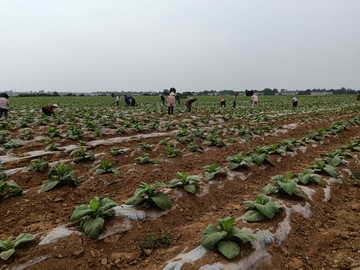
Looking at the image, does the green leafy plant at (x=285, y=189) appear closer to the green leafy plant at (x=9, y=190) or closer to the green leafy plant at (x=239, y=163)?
the green leafy plant at (x=239, y=163)

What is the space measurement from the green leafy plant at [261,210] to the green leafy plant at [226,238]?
60 cm

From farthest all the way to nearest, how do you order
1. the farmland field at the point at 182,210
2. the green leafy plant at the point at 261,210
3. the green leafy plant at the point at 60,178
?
the green leafy plant at the point at 60,178, the green leafy plant at the point at 261,210, the farmland field at the point at 182,210

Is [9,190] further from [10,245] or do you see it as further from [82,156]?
[82,156]

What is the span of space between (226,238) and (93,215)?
1.80 m

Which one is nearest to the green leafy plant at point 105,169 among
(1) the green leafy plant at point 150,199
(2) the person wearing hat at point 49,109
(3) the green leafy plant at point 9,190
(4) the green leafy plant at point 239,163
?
(3) the green leafy plant at point 9,190

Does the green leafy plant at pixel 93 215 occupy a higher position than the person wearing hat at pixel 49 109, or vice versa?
the person wearing hat at pixel 49 109

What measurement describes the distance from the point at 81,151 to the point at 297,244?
18.1ft

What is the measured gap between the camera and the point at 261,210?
163 inches

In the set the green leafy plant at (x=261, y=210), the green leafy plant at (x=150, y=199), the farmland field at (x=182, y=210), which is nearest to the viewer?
the farmland field at (x=182, y=210)

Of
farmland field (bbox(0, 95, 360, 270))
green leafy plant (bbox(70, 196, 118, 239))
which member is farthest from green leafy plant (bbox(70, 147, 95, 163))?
green leafy plant (bbox(70, 196, 118, 239))

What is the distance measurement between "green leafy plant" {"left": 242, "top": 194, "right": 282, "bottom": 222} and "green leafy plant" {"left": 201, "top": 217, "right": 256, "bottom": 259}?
0.60 meters

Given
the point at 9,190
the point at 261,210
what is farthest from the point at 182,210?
the point at 9,190

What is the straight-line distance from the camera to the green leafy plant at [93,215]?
386 centimetres

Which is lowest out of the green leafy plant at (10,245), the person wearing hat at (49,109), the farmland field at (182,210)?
the farmland field at (182,210)
